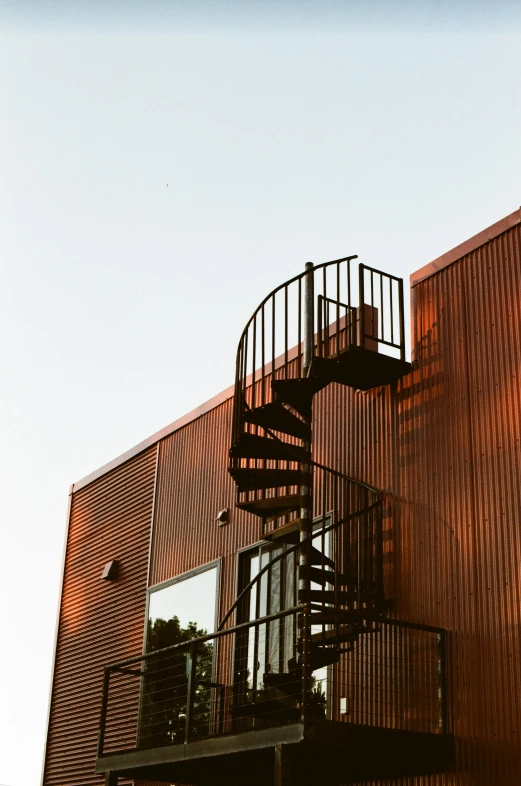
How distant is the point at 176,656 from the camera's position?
12.8 metres

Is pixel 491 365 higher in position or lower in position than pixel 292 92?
lower

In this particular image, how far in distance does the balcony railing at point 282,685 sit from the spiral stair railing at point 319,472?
5.2 inches

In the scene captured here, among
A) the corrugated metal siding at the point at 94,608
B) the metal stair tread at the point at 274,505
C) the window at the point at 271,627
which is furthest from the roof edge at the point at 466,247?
the corrugated metal siding at the point at 94,608

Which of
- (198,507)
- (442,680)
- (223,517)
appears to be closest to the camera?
(442,680)

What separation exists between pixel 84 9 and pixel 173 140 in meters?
6.64

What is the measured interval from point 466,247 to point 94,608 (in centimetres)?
828

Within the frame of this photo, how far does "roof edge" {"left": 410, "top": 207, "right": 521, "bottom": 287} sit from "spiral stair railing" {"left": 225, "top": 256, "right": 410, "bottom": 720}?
34 centimetres

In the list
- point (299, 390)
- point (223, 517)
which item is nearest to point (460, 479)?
point (299, 390)

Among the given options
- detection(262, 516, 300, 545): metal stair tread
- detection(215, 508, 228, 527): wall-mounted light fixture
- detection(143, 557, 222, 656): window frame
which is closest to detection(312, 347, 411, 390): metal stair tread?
detection(262, 516, 300, 545): metal stair tread

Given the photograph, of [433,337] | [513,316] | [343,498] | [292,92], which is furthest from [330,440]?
[292,92]

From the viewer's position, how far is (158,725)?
12719 millimetres

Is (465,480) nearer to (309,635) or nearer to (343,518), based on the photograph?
(343,518)

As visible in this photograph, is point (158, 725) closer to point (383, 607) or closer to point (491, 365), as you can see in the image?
point (383, 607)

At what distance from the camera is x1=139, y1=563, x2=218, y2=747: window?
12266 millimetres
